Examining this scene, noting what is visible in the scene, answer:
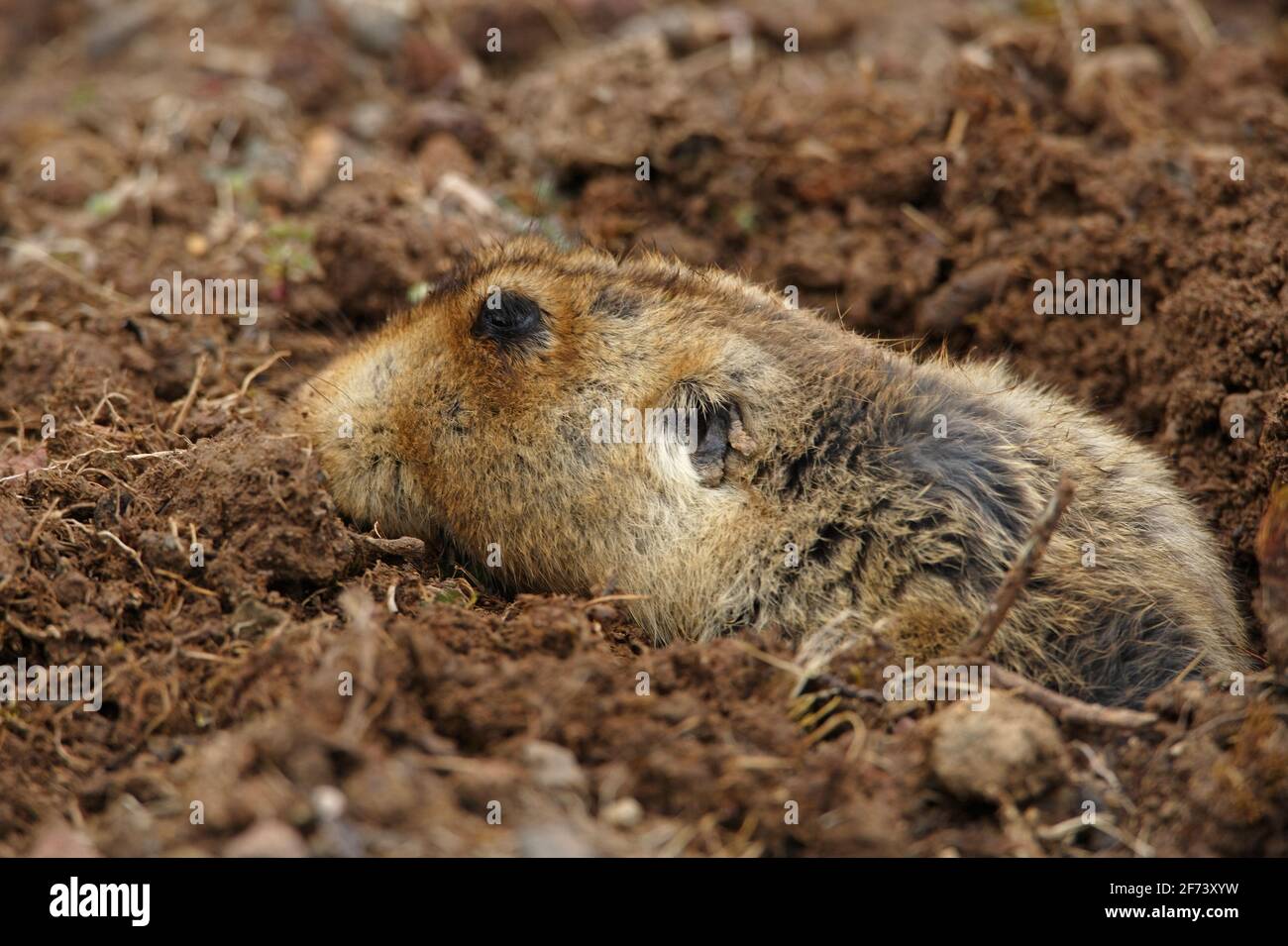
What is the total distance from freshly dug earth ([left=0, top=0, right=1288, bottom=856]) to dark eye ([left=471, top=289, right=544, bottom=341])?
0.76 metres

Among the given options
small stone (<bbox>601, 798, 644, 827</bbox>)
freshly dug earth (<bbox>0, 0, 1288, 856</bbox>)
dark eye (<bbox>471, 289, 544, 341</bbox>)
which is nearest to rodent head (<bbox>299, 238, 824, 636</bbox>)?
dark eye (<bbox>471, 289, 544, 341</bbox>)

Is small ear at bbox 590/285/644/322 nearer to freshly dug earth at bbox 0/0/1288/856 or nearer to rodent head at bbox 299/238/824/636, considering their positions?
rodent head at bbox 299/238/824/636

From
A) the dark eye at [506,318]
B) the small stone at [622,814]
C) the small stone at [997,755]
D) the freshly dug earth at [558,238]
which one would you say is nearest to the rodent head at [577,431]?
the dark eye at [506,318]

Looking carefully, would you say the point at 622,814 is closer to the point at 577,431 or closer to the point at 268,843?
the point at 268,843

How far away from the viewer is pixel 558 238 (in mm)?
5988

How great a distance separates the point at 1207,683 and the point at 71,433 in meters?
3.71

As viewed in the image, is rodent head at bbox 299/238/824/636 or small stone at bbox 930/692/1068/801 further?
rodent head at bbox 299/238/824/636

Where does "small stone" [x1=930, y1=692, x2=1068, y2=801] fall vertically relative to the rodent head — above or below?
below

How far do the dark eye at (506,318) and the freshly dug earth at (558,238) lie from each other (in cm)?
76

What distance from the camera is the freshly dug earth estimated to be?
304 centimetres

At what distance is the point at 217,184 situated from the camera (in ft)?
21.0

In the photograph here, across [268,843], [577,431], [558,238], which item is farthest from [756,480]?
[558,238]

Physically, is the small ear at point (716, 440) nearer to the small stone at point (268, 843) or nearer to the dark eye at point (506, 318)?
the dark eye at point (506, 318)
